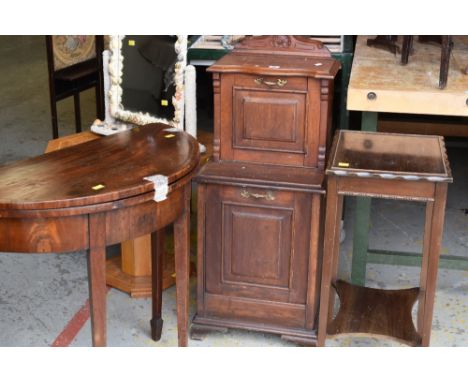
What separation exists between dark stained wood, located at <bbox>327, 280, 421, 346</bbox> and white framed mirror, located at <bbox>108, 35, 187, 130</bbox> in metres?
1.17

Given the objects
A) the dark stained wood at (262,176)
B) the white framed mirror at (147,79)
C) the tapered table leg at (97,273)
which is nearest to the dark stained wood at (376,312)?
the dark stained wood at (262,176)

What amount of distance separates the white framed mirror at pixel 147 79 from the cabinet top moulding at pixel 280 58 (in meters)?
0.56

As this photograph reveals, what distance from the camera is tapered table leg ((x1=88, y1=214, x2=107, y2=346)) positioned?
2398 mm

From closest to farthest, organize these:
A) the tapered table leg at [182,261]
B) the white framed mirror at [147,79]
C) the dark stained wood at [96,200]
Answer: the dark stained wood at [96,200]
the tapered table leg at [182,261]
the white framed mirror at [147,79]

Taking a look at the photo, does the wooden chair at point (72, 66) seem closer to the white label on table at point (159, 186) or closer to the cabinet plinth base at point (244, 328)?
the cabinet plinth base at point (244, 328)

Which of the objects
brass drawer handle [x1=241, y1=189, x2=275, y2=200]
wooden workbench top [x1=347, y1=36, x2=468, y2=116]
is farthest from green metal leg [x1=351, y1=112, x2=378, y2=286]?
brass drawer handle [x1=241, y1=189, x2=275, y2=200]

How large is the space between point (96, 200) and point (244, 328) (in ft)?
4.22

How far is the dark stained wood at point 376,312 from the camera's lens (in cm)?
323

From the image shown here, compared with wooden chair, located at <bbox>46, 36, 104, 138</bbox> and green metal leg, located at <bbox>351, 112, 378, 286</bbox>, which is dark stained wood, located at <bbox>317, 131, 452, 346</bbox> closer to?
green metal leg, located at <bbox>351, 112, 378, 286</bbox>

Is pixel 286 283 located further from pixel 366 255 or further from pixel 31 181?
pixel 31 181

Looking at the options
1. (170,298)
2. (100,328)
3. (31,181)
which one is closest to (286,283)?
(170,298)

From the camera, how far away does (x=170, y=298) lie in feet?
12.7

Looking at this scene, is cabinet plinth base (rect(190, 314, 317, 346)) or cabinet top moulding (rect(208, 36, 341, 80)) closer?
cabinet top moulding (rect(208, 36, 341, 80))

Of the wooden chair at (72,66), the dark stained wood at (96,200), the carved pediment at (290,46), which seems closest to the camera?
the dark stained wood at (96,200)
